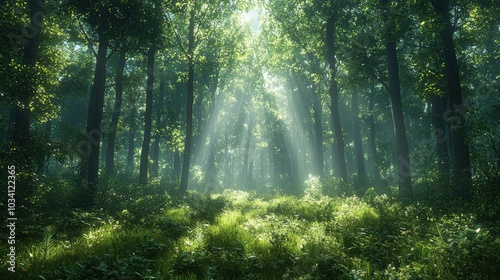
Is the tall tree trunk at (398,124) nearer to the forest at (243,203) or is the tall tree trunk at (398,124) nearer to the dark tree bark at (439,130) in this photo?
the forest at (243,203)

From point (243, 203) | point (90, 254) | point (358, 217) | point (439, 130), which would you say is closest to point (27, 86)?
point (90, 254)

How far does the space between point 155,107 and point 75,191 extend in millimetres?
23317

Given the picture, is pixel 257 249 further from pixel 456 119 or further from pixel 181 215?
pixel 456 119

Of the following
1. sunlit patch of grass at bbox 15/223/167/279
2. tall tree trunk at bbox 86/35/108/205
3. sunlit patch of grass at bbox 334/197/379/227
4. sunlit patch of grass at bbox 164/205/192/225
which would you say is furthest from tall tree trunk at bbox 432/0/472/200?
tall tree trunk at bbox 86/35/108/205

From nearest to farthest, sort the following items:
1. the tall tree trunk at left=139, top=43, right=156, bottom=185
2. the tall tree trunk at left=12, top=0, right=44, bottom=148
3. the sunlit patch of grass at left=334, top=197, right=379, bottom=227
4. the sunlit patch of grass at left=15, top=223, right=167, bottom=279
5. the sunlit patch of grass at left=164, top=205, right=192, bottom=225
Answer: the sunlit patch of grass at left=15, top=223, right=167, bottom=279 → the sunlit patch of grass at left=334, top=197, right=379, bottom=227 → the sunlit patch of grass at left=164, top=205, right=192, bottom=225 → the tall tree trunk at left=12, top=0, right=44, bottom=148 → the tall tree trunk at left=139, top=43, right=156, bottom=185

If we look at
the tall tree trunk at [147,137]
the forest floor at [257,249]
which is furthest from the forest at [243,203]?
the tall tree trunk at [147,137]

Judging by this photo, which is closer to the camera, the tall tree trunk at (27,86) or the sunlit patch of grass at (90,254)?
the sunlit patch of grass at (90,254)

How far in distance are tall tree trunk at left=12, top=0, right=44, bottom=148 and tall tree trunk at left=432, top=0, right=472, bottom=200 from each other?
1488 centimetres

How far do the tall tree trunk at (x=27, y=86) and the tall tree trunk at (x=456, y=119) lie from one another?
1488cm

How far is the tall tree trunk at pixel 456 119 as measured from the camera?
31.6 feet

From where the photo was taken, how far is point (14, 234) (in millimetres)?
5824

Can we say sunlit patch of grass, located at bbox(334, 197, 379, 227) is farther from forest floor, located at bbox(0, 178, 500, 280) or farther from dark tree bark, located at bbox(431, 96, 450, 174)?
dark tree bark, located at bbox(431, 96, 450, 174)

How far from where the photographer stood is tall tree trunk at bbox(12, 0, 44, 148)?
30.7 ft

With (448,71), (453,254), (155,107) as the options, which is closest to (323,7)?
(448,71)
